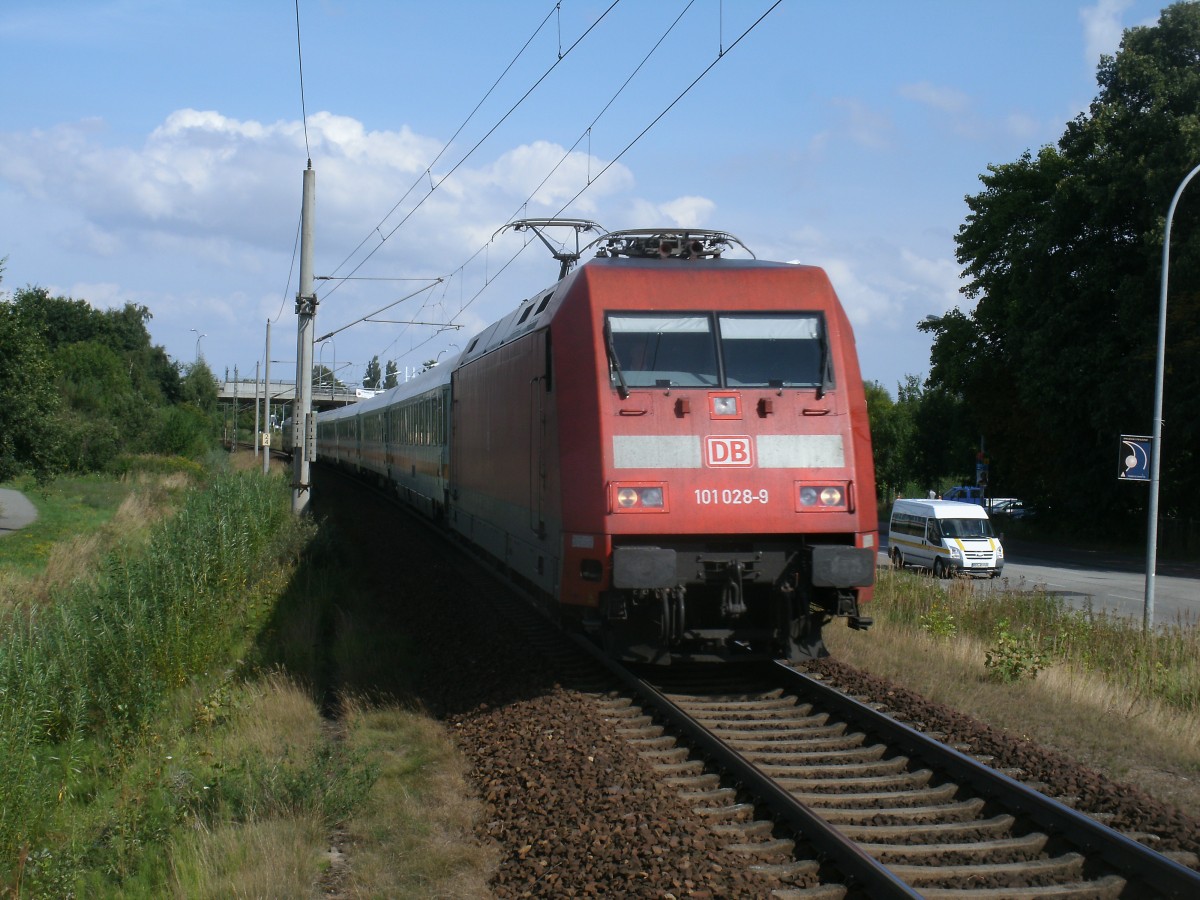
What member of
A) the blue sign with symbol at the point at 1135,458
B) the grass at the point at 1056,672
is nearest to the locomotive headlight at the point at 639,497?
the grass at the point at 1056,672

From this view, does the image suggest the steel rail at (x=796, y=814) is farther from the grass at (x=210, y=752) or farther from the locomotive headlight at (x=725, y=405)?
the locomotive headlight at (x=725, y=405)

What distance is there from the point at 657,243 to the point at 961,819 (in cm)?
614

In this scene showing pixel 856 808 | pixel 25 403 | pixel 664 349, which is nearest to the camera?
pixel 856 808

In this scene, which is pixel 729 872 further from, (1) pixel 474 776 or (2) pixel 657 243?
(2) pixel 657 243

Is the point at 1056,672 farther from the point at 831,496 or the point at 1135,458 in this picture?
the point at 1135,458

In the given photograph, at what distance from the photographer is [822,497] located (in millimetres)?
8898

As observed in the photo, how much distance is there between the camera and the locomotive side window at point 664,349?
29.6ft

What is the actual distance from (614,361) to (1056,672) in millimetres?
5023

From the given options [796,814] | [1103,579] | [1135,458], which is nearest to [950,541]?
[1103,579]

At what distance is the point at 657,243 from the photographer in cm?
1064

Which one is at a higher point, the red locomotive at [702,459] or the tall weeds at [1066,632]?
the red locomotive at [702,459]

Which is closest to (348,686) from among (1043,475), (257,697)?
(257,697)

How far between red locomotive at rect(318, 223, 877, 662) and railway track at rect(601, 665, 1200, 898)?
0.81m

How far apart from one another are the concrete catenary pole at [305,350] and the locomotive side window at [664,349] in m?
12.9
